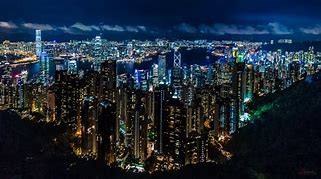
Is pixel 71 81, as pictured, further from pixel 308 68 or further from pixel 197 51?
pixel 308 68

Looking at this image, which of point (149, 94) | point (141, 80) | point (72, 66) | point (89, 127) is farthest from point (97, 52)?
point (89, 127)

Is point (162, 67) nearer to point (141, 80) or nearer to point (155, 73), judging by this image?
point (155, 73)

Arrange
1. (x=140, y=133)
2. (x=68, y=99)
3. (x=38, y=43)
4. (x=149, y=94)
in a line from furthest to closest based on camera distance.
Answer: (x=38, y=43), (x=68, y=99), (x=149, y=94), (x=140, y=133)

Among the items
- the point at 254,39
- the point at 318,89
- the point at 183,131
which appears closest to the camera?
the point at 183,131

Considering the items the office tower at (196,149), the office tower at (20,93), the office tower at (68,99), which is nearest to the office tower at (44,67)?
the office tower at (20,93)

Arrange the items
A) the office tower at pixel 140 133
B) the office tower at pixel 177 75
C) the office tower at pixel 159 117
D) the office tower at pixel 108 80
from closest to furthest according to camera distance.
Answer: the office tower at pixel 140 133, the office tower at pixel 159 117, the office tower at pixel 108 80, the office tower at pixel 177 75

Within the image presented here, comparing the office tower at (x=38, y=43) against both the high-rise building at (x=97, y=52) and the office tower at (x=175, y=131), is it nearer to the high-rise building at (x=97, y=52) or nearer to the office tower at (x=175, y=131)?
the high-rise building at (x=97, y=52)

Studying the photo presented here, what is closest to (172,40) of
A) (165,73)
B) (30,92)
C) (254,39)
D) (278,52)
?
(165,73)
